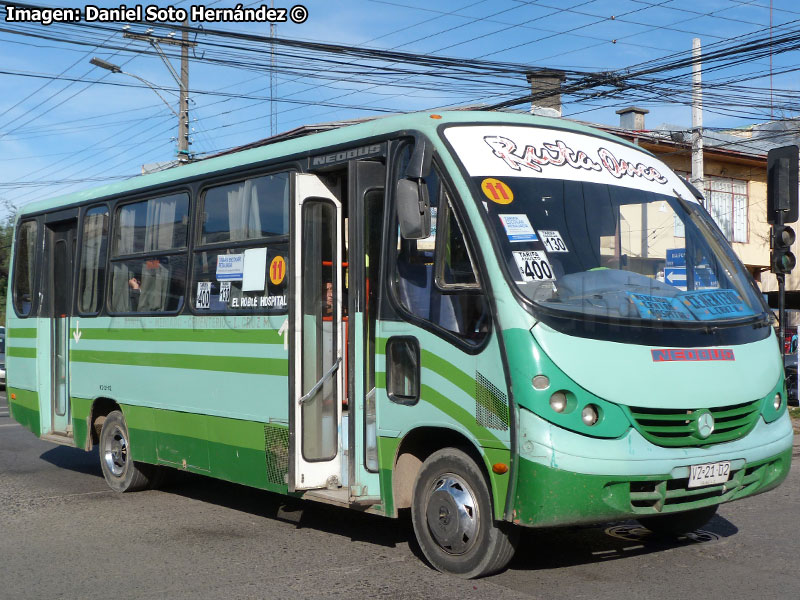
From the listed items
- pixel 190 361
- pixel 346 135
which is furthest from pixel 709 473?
pixel 190 361

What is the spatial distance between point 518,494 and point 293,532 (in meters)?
2.75

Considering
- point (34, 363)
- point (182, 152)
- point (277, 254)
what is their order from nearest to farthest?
point (277, 254) → point (34, 363) → point (182, 152)

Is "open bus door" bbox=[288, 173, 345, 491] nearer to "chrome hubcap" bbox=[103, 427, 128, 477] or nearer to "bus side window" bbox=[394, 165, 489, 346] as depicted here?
"bus side window" bbox=[394, 165, 489, 346]

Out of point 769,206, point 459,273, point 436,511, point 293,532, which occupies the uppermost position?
point 769,206

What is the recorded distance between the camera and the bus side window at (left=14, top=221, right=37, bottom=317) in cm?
1162

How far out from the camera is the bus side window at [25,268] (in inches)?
457

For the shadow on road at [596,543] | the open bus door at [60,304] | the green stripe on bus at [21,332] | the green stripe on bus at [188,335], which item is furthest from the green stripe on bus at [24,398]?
the shadow on road at [596,543]

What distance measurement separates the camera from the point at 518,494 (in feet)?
18.4

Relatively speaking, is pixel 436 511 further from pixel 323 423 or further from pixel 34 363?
pixel 34 363

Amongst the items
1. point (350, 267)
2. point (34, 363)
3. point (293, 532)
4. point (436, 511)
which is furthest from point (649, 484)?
point (34, 363)

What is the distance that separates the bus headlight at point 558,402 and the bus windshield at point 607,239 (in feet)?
1.69

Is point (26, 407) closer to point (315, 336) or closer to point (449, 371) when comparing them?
point (315, 336)

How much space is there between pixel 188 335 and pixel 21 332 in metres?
4.07

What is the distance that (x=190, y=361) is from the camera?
28.1 ft
